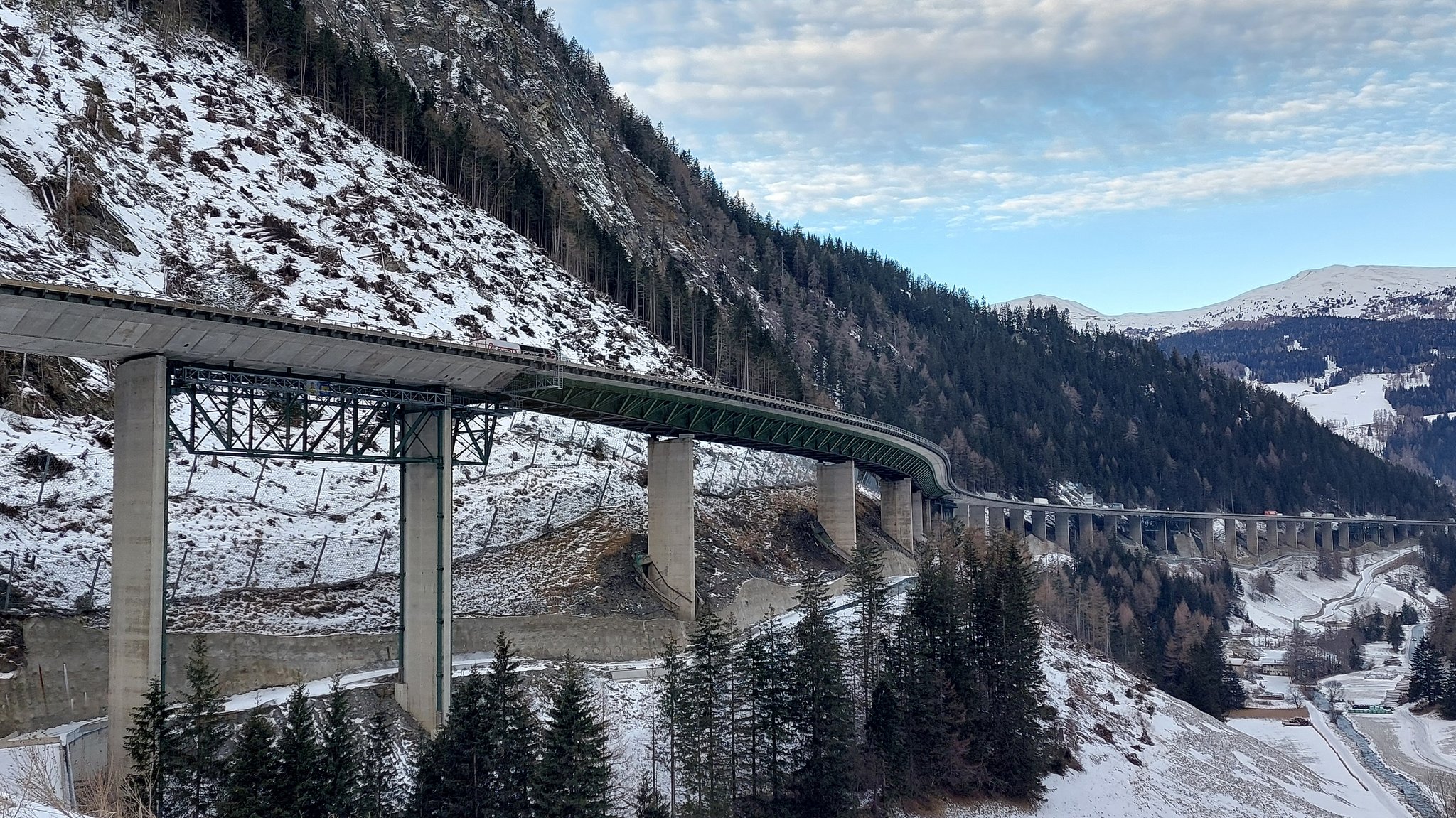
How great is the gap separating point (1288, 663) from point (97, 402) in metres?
111

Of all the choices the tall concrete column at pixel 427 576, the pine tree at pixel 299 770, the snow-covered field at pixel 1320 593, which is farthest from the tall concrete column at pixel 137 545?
the snow-covered field at pixel 1320 593

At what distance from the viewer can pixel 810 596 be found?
5288 cm

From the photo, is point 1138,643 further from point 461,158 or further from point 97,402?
point 97,402

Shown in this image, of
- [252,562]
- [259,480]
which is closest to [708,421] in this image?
[259,480]

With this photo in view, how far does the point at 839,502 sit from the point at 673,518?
96.0 ft

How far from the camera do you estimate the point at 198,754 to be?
1341 inches

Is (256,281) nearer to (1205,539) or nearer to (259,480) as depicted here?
(259,480)

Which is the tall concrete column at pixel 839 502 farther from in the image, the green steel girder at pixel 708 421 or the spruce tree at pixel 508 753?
the spruce tree at pixel 508 753

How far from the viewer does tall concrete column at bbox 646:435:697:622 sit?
62812mm

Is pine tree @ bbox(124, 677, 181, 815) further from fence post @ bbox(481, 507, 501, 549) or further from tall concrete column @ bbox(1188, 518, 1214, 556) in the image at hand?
tall concrete column @ bbox(1188, 518, 1214, 556)

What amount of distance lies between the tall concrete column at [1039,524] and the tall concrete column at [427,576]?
5179 inches

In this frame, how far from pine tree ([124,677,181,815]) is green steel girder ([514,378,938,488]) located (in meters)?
22.4

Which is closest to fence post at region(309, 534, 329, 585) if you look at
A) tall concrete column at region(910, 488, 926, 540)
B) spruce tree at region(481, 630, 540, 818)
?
spruce tree at region(481, 630, 540, 818)

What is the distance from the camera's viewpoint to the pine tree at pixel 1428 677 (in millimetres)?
100812
